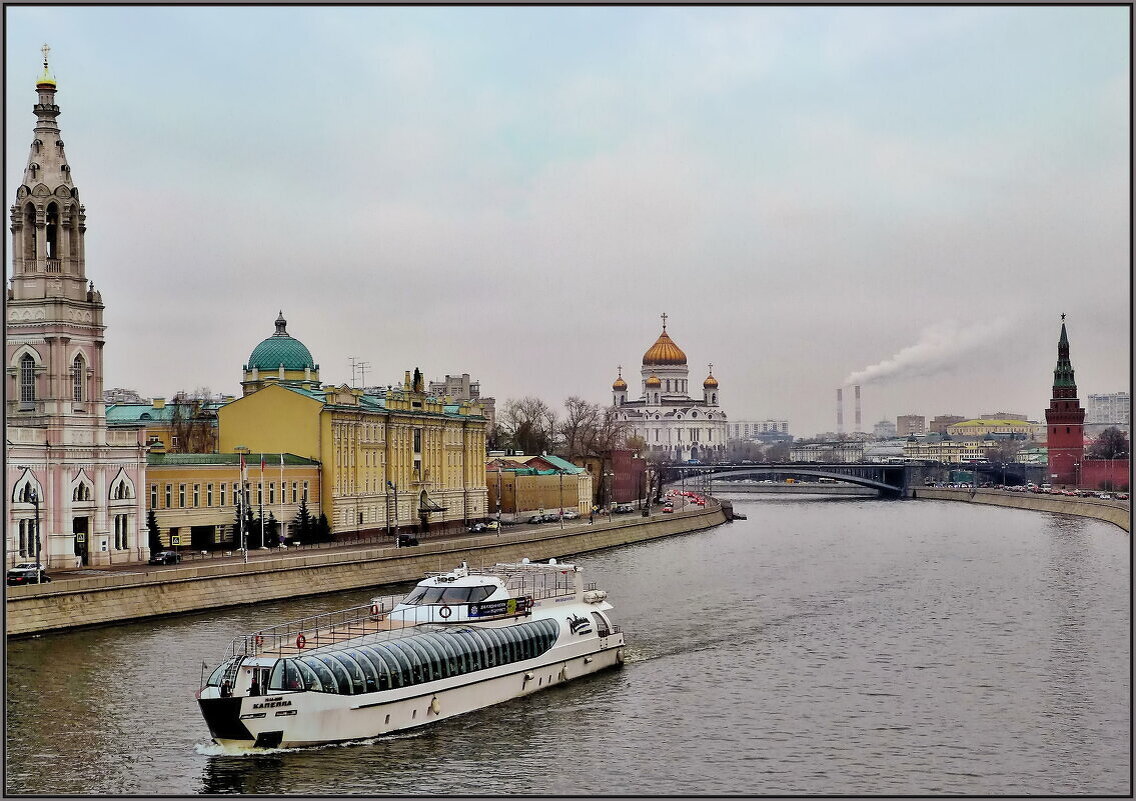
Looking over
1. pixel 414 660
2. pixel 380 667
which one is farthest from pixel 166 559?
pixel 380 667

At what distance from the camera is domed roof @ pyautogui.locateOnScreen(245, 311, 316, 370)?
74375 millimetres

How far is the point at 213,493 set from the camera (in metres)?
58.6

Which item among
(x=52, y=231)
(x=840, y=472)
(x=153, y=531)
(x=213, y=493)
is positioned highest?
(x=52, y=231)

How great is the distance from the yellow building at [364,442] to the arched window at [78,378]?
1414 centimetres

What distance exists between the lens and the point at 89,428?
49.5 metres

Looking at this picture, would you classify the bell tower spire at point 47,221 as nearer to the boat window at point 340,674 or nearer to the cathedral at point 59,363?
the cathedral at point 59,363

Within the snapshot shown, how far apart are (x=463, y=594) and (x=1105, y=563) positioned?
40841 mm

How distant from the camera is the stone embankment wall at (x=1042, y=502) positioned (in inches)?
3814

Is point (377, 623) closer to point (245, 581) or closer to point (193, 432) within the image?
point (245, 581)

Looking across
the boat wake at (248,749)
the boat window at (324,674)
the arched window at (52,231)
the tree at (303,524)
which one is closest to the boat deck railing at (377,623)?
the boat window at (324,674)

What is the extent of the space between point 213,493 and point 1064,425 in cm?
10571

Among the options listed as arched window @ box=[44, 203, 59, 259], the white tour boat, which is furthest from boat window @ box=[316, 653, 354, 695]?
arched window @ box=[44, 203, 59, 259]

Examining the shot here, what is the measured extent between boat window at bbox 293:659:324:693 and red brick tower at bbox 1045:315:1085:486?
122842mm

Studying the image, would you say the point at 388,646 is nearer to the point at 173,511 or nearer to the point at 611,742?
the point at 611,742
